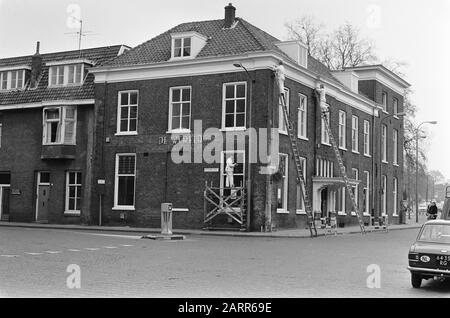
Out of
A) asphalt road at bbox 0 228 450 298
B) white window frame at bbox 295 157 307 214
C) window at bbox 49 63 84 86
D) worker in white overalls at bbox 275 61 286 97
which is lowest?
asphalt road at bbox 0 228 450 298

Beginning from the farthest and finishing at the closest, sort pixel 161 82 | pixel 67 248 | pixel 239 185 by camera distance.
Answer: pixel 161 82, pixel 239 185, pixel 67 248

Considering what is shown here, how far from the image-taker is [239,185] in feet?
101

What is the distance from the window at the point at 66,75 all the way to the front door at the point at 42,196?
5720 mm

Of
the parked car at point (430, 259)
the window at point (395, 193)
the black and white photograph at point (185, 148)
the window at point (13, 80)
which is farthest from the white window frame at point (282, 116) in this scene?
the window at point (395, 193)

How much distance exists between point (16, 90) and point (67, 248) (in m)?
22.3

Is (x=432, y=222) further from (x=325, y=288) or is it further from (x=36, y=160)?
(x=36, y=160)

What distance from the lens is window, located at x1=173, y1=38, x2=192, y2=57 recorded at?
32.8 metres

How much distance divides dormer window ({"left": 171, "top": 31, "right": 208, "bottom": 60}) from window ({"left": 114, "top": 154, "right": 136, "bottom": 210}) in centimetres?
623

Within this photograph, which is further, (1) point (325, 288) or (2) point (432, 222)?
(2) point (432, 222)

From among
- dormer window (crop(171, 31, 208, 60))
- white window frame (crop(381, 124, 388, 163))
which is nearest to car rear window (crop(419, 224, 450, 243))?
dormer window (crop(171, 31, 208, 60))

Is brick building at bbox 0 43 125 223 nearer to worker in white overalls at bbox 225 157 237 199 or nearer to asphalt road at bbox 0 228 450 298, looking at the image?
worker in white overalls at bbox 225 157 237 199

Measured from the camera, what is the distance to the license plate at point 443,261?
1180 cm
